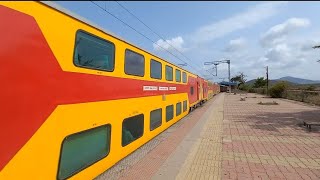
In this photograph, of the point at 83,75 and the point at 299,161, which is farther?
the point at 299,161

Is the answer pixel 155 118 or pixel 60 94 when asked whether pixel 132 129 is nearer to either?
pixel 155 118

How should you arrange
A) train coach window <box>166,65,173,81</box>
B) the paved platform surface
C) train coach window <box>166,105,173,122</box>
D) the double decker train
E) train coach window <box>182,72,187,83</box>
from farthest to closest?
train coach window <box>182,72,187,83</box>
train coach window <box>166,105,173,122</box>
train coach window <box>166,65,173,81</box>
the paved platform surface
the double decker train

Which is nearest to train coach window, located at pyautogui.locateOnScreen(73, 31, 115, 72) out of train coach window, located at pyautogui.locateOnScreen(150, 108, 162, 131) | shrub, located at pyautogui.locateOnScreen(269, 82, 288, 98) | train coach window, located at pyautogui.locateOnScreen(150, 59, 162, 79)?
train coach window, located at pyautogui.locateOnScreen(150, 59, 162, 79)

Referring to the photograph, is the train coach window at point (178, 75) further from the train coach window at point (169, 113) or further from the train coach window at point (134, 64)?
the train coach window at point (134, 64)

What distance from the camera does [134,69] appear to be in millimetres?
Result: 7402

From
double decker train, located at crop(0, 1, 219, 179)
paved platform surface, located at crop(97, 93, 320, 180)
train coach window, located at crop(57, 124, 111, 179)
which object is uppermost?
double decker train, located at crop(0, 1, 219, 179)

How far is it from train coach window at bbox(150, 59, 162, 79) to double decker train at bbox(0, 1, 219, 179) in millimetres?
1832

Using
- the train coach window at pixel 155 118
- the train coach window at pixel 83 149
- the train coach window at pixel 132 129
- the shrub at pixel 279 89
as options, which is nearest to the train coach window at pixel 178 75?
the train coach window at pixel 155 118

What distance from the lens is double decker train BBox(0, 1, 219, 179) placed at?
339 cm

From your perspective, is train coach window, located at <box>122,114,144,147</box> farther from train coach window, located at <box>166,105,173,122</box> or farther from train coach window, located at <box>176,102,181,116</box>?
train coach window, located at <box>176,102,181,116</box>

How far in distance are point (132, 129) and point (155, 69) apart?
113 inches

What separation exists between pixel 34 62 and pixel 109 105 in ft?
7.49

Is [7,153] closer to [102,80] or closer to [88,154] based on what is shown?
[88,154]

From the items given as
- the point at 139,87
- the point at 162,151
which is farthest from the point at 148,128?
the point at 139,87
